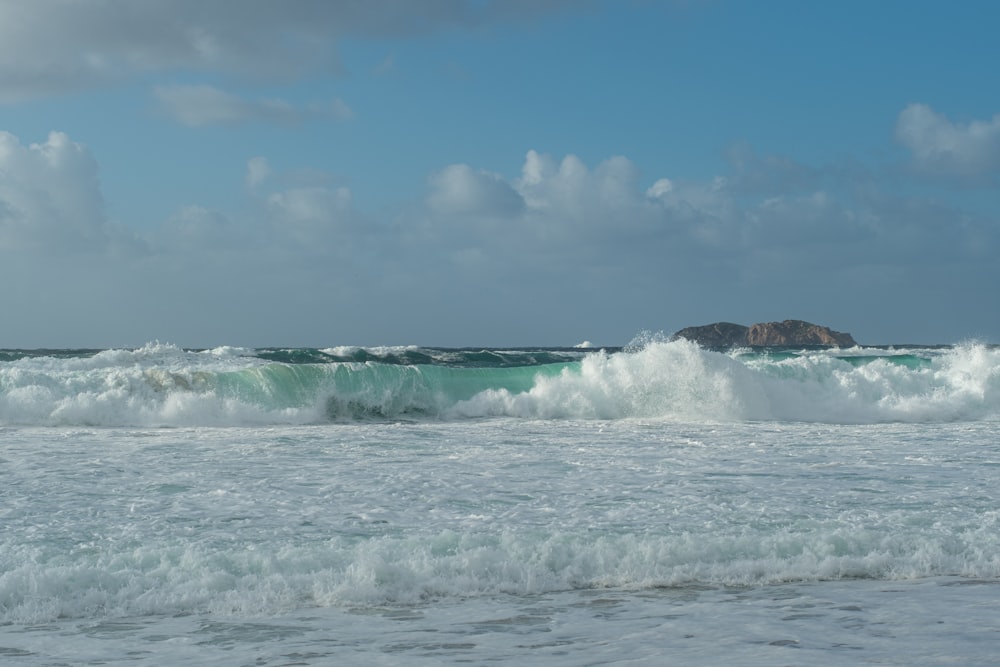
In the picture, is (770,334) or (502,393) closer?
(502,393)

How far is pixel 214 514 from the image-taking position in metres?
8.12

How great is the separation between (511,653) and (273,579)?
208 centimetres

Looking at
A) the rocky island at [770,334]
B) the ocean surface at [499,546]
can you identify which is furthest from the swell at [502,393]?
the rocky island at [770,334]

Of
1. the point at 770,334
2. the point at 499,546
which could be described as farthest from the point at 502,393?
the point at 770,334

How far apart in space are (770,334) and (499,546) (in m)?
80.4

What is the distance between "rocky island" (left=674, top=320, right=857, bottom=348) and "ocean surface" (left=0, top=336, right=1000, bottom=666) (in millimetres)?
66957

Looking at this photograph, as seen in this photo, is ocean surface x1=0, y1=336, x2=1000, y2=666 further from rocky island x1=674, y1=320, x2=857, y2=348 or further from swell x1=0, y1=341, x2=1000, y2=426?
rocky island x1=674, y1=320, x2=857, y2=348

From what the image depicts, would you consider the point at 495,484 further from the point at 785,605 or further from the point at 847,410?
the point at 847,410

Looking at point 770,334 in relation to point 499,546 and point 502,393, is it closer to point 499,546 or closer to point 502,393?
point 502,393

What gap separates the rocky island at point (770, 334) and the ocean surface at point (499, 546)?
66957 millimetres

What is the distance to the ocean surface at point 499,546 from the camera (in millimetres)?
5137

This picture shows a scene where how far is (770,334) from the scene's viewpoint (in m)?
83.4

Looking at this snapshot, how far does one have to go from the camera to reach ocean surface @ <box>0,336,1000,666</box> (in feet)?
16.9

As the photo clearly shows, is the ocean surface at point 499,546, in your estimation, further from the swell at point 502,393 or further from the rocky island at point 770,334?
the rocky island at point 770,334
